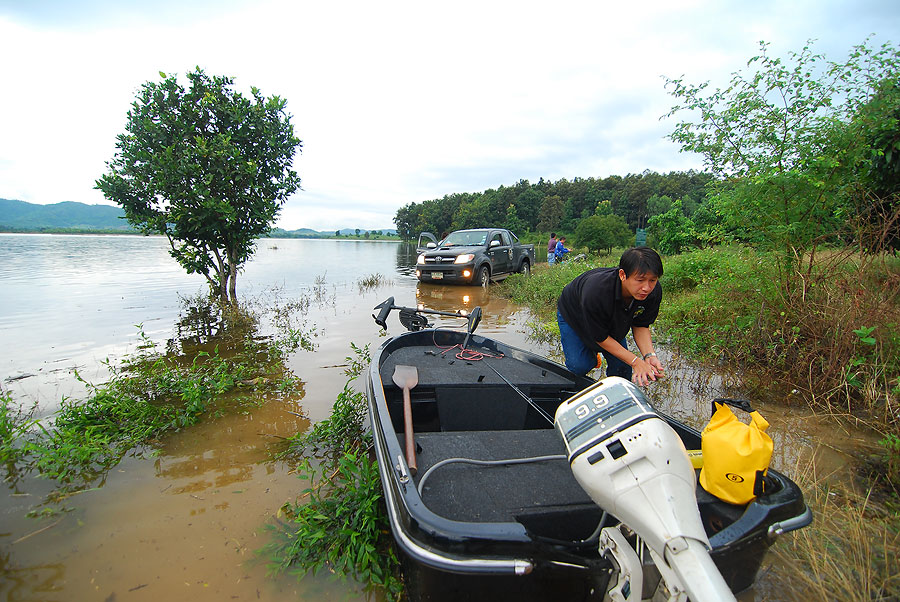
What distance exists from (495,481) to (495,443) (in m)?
0.48

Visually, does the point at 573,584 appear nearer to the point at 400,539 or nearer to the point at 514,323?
the point at 400,539

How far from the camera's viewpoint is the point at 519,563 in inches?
57.2

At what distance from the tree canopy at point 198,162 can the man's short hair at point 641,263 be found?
22.3 feet

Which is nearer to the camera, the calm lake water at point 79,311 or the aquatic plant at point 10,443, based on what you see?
the aquatic plant at point 10,443

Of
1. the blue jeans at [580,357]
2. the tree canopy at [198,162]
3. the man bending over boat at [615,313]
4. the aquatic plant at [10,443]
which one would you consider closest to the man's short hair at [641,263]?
the man bending over boat at [615,313]

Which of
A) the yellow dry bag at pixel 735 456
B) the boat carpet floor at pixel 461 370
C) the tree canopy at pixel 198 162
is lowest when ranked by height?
the boat carpet floor at pixel 461 370

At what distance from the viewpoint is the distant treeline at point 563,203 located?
63.3 metres

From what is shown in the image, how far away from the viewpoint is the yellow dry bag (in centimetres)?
166

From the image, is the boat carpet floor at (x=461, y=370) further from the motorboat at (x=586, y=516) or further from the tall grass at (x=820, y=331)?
the tall grass at (x=820, y=331)

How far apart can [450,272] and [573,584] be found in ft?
32.1

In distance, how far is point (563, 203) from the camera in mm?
69938

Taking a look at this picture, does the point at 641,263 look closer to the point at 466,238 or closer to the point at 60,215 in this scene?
the point at 466,238

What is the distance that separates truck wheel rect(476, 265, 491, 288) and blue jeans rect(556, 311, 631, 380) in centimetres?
774

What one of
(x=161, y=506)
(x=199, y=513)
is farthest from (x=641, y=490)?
(x=161, y=506)
